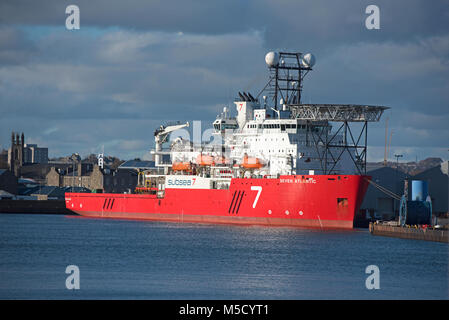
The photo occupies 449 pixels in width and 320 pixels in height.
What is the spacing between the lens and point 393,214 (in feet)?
255

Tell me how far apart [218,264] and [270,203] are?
71.7 ft

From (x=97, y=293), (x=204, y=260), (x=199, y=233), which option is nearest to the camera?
(x=97, y=293)

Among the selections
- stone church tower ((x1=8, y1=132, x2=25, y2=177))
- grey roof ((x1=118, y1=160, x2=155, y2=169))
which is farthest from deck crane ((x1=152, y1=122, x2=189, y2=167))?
stone church tower ((x1=8, y1=132, x2=25, y2=177))

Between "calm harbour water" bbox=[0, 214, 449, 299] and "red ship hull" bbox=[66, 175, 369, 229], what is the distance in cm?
173

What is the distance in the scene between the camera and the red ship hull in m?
59.7

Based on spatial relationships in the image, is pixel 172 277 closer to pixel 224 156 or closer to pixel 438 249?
pixel 438 249

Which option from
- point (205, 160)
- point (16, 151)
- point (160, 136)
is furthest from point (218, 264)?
point (16, 151)

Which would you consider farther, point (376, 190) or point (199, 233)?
point (376, 190)

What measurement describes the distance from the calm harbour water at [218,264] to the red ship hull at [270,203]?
1.73m
